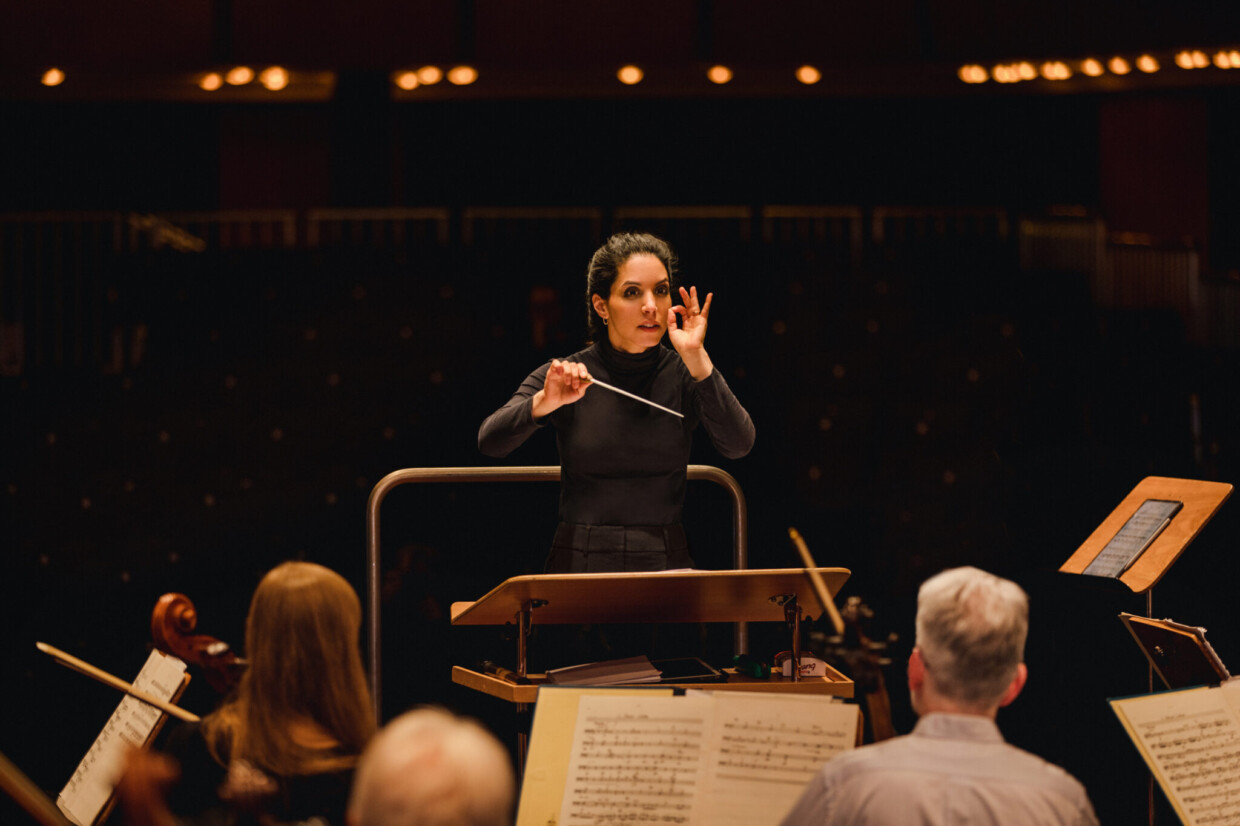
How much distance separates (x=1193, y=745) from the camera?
258 cm

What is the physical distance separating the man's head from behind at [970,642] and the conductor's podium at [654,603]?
1.99ft

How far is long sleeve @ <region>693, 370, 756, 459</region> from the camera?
3104 mm

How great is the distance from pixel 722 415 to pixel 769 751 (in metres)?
0.99

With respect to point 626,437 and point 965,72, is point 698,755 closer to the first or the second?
point 626,437

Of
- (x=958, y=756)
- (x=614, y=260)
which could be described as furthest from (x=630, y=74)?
(x=958, y=756)

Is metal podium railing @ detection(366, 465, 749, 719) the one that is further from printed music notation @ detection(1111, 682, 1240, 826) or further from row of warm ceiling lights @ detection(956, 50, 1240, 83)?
row of warm ceiling lights @ detection(956, 50, 1240, 83)

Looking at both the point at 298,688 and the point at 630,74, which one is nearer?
the point at 298,688

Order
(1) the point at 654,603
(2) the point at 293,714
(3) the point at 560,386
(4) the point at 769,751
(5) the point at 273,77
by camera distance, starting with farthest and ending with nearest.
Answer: (5) the point at 273,77
(3) the point at 560,386
(1) the point at 654,603
(4) the point at 769,751
(2) the point at 293,714

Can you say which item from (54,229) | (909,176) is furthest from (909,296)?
(54,229)

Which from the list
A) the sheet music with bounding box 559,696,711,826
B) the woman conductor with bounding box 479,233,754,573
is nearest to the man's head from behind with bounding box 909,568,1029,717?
the sheet music with bounding box 559,696,711,826

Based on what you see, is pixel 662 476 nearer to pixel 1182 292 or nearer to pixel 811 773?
pixel 811 773

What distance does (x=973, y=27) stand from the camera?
891 cm

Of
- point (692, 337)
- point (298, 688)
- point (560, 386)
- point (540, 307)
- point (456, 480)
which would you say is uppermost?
point (540, 307)

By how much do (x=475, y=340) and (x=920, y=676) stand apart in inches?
238
